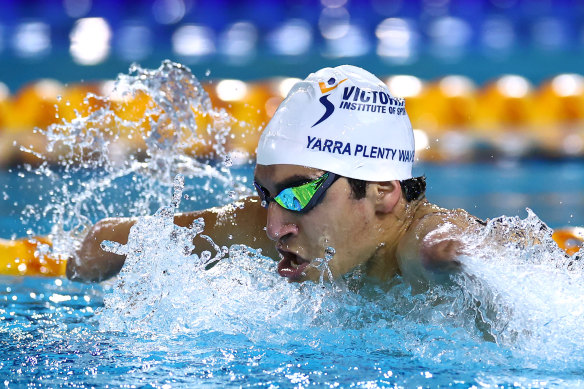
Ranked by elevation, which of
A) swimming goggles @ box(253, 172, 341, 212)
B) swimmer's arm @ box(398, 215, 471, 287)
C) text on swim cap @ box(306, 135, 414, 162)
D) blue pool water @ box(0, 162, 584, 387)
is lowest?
blue pool water @ box(0, 162, 584, 387)

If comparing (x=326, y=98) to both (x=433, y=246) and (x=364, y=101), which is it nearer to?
(x=364, y=101)

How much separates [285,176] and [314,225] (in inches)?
6.1

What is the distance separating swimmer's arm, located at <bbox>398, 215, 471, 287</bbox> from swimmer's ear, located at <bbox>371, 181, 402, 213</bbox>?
5.7 inches

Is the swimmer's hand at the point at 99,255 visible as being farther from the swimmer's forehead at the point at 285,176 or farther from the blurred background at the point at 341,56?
the blurred background at the point at 341,56

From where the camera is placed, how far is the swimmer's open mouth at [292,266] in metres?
2.24

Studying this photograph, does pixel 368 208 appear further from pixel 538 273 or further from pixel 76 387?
pixel 76 387

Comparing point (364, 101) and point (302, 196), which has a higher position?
point (364, 101)

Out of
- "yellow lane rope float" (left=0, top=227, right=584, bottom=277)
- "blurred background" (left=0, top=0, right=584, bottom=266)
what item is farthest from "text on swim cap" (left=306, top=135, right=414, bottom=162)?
"yellow lane rope float" (left=0, top=227, right=584, bottom=277)

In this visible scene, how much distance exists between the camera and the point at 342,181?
2254 millimetres

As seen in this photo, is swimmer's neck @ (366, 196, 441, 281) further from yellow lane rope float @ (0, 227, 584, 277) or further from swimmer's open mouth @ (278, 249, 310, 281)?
A: yellow lane rope float @ (0, 227, 584, 277)

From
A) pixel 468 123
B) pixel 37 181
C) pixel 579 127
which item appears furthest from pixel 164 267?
pixel 579 127

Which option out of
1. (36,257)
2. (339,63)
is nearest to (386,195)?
(36,257)

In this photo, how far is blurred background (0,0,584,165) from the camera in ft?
21.6

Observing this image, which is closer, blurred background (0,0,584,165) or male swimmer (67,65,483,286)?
male swimmer (67,65,483,286)
